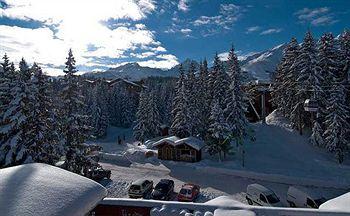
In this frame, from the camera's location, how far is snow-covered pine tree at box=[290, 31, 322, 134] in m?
46.1

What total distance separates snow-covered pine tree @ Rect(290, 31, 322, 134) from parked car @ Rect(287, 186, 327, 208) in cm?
2036

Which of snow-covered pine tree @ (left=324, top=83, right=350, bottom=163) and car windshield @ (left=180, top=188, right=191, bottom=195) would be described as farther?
snow-covered pine tree @ (left=324, top=83, right=350, bottom=163)

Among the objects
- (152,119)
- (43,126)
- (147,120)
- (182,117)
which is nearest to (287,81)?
(182,117)

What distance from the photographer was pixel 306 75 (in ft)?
155

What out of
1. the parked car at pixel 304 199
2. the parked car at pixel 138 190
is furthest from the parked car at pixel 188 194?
the parked car at pixel 304 199

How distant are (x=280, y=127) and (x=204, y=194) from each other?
1008 inches

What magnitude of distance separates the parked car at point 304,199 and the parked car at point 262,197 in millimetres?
1207

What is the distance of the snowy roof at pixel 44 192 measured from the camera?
7789 millimetres

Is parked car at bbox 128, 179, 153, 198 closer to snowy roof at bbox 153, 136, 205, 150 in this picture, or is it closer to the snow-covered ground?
the snow-covered ground

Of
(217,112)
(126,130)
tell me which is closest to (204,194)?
(217,112)

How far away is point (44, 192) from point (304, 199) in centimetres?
2356

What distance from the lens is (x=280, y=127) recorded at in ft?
177

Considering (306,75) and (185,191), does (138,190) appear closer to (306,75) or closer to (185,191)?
(185,191)

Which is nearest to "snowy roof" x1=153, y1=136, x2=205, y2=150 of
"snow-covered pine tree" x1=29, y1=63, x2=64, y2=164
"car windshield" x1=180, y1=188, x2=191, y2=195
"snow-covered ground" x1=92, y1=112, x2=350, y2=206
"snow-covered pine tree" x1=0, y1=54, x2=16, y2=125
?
"snow-covered ground" x1=92, y1=112, x2=350, y2=206
